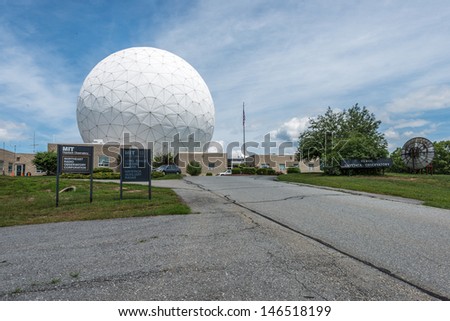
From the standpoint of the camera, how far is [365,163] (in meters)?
28.1

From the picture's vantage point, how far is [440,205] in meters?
9.59

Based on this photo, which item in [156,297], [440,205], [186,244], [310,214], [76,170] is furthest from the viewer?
[76,170]

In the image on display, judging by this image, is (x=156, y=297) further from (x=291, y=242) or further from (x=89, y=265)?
(x=291, y=242)

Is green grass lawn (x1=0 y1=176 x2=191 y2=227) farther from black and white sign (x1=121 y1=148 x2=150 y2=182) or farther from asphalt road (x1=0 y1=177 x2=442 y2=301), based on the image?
asphalt road (x1=0 y1=177 x2=442 y2=301)

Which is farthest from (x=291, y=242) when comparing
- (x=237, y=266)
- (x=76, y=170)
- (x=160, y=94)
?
(x=160, y=94)

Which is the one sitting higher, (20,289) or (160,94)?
(160,94)

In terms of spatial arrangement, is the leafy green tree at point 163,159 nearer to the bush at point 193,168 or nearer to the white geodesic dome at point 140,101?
the white geodesic dome at point 140,101

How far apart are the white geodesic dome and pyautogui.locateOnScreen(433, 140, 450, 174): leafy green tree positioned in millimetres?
38750

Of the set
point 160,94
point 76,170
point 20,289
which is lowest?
point 20,289

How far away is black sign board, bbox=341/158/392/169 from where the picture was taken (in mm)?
27938

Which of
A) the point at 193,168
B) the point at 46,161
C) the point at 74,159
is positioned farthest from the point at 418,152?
the point at 46,161

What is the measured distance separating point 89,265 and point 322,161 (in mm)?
27421

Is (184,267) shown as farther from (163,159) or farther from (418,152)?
(163,159)

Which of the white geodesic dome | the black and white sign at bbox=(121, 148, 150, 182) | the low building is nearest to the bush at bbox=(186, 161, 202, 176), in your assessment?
the low building
